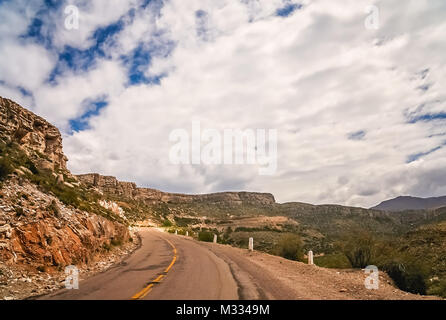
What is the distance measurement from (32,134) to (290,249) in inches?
1258

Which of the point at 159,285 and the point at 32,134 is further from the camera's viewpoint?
the point at 32,134

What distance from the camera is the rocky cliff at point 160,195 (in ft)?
374

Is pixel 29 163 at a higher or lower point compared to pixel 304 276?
higher

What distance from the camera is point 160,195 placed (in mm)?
145250

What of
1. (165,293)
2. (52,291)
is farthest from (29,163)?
Result: (165,293)

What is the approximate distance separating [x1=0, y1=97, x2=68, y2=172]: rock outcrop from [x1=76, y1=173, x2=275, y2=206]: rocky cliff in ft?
225

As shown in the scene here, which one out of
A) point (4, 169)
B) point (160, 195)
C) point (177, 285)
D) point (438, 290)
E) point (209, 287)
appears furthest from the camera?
point (160, 195)

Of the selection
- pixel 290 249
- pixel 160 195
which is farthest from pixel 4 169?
pixel 160 195

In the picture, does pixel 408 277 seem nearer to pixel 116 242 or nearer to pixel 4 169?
pixel 116 242

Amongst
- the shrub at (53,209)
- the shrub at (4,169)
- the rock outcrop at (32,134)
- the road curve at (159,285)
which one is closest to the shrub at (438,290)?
the road curve at (159,285)

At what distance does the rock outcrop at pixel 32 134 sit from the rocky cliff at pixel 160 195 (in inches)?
2699
